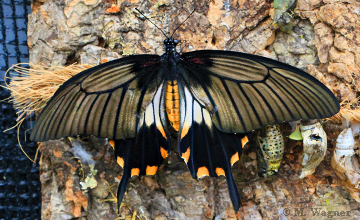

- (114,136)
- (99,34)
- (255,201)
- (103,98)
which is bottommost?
(255,201)

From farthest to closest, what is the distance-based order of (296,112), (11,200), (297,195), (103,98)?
1. (11,200)
2. (297,195)
3. (103,98)
4. (296,112)

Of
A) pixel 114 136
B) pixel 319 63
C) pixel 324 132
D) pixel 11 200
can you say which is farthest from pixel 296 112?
pixel 11 200

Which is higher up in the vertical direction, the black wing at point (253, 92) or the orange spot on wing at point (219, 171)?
the black wing at point (253, 92)

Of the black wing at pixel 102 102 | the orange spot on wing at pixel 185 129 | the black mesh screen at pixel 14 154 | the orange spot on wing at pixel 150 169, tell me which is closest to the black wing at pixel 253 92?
the orange spot on wing at pixel 185 129

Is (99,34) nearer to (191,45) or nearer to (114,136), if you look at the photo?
(191,45)

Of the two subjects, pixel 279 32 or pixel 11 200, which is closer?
pixel 279 32

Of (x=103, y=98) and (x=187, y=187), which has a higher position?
(x=103, y=98)

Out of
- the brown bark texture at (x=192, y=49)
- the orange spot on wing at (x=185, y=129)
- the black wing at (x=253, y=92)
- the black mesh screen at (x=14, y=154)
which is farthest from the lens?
the black mesh screen at (x=14, y=154)

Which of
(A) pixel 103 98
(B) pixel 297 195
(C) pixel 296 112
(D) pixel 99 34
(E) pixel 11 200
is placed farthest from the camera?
(E) pixel 11 200

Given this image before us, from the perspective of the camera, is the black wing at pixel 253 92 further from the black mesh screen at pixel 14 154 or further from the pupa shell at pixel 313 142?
the black mesh screen at pixel 14 154
